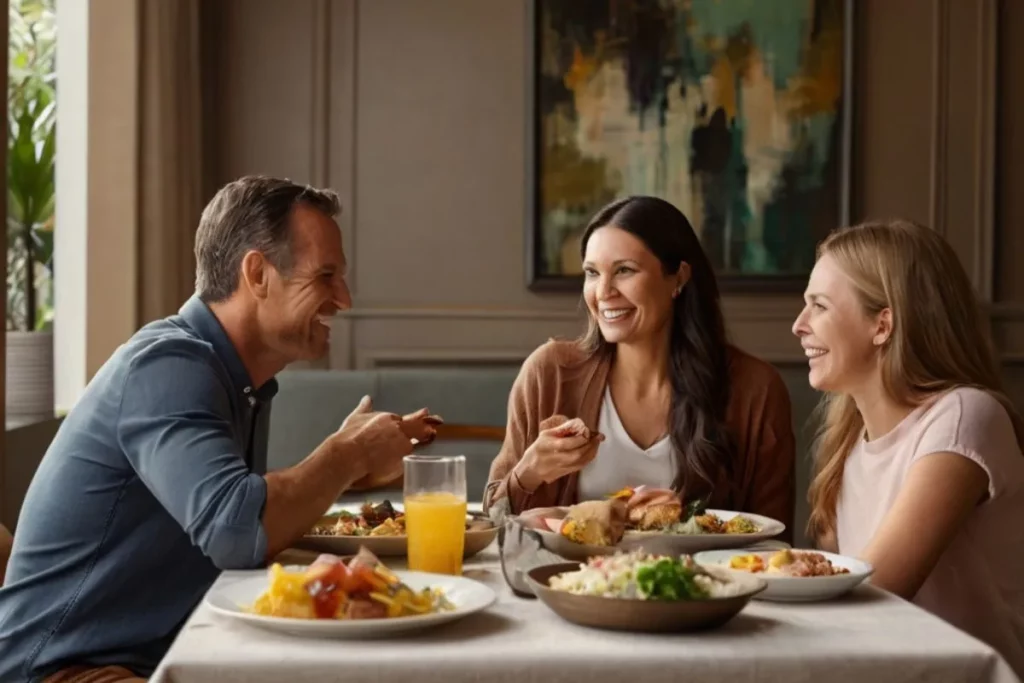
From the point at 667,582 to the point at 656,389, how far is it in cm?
139

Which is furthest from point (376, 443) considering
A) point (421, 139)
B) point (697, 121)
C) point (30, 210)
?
point (697, 121)

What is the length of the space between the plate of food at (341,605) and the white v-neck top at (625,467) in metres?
1.16

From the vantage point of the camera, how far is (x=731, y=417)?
8.61 ft

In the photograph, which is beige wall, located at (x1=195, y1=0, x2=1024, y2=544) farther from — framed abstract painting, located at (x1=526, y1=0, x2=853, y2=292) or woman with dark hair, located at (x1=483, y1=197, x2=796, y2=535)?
woman with dark hair, located at (x1=483, y1=197, x2=796, y2=535)

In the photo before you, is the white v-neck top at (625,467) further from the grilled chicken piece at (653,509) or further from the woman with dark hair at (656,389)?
the grilled chicken piece at (653,509)

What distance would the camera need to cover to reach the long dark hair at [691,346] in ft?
8.22

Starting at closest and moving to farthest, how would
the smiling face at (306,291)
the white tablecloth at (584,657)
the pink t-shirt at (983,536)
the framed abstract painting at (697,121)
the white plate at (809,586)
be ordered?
the white tablecloth at (584,657), the white plate at (809,586), the pink t-shirt at (983,536), the smiling face at (306,291), the framed abstract painting at (697,121)

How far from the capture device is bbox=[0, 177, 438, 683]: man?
1.63 metres

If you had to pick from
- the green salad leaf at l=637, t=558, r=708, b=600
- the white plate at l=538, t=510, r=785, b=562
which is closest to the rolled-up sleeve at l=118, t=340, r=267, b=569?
the white plate at l=538, t=510, r=785, b=562

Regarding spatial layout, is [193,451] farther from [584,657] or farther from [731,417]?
[731,417]

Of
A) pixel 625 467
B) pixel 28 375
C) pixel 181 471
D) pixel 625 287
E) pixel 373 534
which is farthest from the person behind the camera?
pixel 28 375

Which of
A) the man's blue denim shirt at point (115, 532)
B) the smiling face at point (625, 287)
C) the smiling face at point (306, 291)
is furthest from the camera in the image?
the smiling face at point (625, 287)

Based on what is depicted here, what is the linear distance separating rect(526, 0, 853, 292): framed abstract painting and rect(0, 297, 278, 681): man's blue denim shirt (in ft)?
9.18

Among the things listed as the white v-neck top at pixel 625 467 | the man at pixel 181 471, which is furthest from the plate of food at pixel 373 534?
→ the white v-neck top at pixel 625 467
